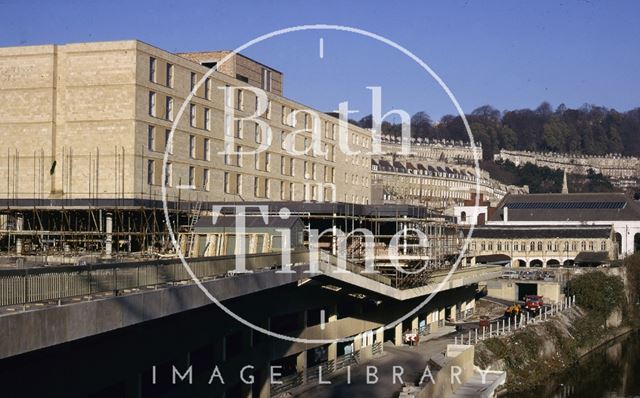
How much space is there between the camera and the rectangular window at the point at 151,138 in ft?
125

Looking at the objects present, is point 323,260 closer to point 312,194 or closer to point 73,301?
point 73,301

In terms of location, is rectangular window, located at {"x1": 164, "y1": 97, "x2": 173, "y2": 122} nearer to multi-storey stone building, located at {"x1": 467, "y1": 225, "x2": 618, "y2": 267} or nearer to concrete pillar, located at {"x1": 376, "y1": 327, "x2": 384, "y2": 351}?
concrete pillar, located at {"x1": 376, "y1": 327, "x2": 384, "y2": 351}

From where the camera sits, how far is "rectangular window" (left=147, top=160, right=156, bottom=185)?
38156 mm

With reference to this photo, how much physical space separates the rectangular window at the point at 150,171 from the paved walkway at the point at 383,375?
11.2m

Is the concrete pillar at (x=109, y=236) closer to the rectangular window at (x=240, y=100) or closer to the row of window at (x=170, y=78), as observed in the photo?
the row of window at (x=170, y=78)

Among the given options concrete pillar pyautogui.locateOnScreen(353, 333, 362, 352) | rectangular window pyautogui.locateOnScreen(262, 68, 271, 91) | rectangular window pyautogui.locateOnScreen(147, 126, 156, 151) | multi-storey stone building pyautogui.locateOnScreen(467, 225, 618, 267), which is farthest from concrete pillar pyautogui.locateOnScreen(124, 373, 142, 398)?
multi-storey stone building pyautogui.locateOnScreen(467, 225, 618, 267)

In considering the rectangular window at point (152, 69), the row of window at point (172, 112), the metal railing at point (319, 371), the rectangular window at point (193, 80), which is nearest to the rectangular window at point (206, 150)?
the row of window at point (172, 112)

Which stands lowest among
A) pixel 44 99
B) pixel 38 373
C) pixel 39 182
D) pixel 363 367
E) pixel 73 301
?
pixel 363 367

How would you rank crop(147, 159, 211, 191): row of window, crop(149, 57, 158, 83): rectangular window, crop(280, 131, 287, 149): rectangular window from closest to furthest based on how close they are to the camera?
1. crop(149, 57, 158, 83): rectangular window
2. crop(147, 159, 211, 191): row of window
3. crop(280, 131, 287, 149): rectangular window

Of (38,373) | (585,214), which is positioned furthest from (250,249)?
(585,214)

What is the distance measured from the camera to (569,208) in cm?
9650

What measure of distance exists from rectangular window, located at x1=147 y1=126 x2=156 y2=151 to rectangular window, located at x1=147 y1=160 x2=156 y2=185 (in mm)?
579

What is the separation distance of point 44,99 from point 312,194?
19581 millimetres

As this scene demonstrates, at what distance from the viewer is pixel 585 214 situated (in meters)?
95.7
